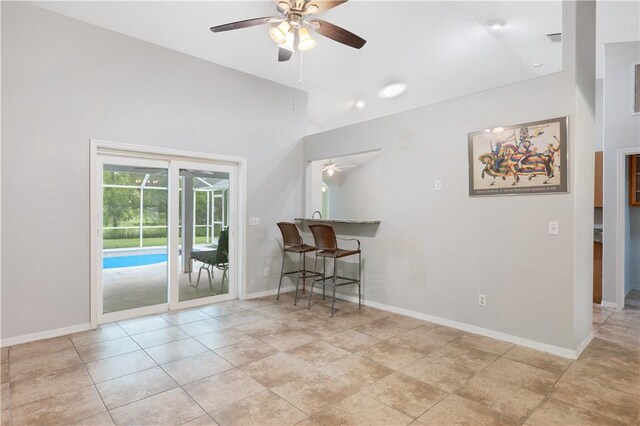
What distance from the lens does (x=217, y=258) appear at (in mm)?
4680

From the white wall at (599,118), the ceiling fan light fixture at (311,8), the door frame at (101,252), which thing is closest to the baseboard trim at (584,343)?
the white wall at (599,118)

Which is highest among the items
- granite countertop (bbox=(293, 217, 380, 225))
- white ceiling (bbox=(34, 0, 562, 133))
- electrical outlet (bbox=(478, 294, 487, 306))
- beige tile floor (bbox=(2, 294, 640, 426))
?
white ceiling (bbox=(34, 0, 562, 133))

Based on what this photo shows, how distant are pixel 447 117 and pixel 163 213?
3694 mm

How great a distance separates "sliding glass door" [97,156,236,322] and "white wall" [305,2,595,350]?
214 cm

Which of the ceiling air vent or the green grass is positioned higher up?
the ceiling air vent

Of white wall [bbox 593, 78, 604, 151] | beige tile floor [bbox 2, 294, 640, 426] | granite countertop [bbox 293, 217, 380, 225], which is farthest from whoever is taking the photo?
white wall [bbox 593, 78, 604, 151]

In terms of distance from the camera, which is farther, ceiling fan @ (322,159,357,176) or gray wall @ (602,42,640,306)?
ceiling fan @ (322,159,357,176)

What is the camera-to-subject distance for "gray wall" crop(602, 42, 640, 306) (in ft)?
14.4

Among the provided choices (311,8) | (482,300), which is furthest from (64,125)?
(482,300)

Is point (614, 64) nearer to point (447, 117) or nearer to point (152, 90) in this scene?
point (447, 117)

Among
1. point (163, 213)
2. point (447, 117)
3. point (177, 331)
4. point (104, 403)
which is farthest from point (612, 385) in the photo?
point (163, 213)

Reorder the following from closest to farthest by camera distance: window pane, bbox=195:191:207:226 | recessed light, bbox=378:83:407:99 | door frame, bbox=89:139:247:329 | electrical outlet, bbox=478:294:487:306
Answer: electrical outlet, bbox=478:294:487:306, door frame, bbox=89:139:247:329, window pane, bbox=195:191:207:226, recessed light, bbox=378:83:407:99

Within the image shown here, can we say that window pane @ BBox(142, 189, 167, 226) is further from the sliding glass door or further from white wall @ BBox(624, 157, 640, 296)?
white wall @ BBox(624, 157, 640, 296)

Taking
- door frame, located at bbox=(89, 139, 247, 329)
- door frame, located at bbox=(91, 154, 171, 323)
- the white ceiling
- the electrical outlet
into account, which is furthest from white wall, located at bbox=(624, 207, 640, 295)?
door frame, located at bbox=(91, 154, 171, 323)
